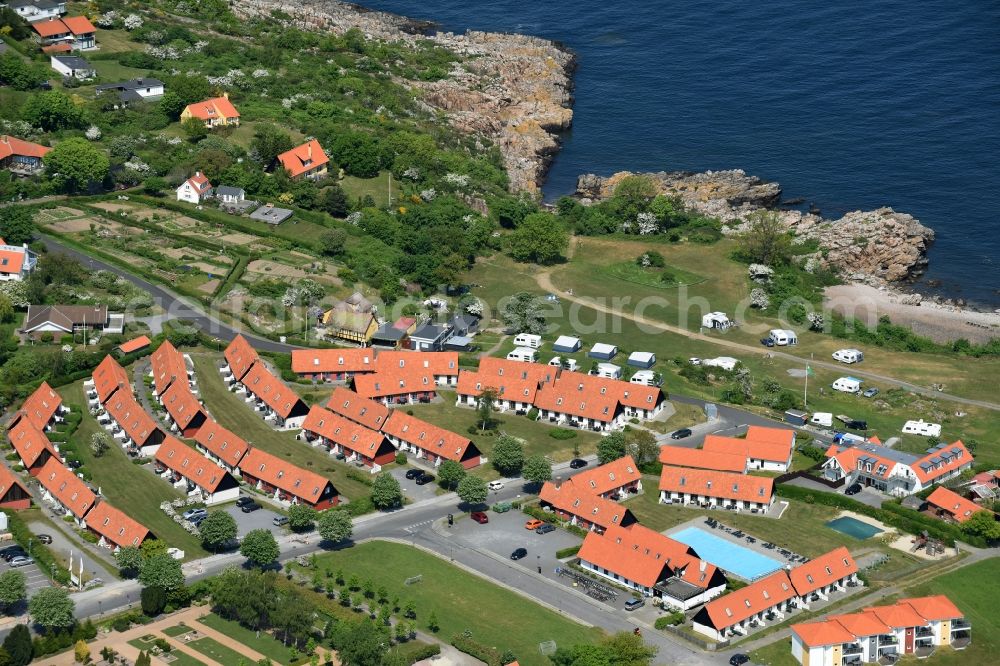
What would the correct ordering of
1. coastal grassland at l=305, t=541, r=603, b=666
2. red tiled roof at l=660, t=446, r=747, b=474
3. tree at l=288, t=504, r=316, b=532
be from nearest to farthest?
coastal grassland at l=305, t=541, r=603, b=666
tree at l=288, t=504, r=316, b=532
red tiled roof at l=660, t=446, r=747, b=474

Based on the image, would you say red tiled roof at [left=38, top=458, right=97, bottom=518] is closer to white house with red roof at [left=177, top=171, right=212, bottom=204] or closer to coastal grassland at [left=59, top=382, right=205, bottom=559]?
coastal grassland at [left=59, top=382, right=205, bottom=559]

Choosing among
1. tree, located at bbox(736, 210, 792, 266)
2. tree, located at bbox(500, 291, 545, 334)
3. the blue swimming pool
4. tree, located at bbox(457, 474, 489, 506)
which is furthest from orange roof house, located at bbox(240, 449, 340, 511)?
A: tree, located at bbox(736, 210, 792, 266)

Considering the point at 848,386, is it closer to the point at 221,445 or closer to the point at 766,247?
the point at 766,247

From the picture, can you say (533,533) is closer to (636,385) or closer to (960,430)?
(636,385)

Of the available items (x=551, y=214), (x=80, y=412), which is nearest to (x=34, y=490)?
(x=80, y=412)

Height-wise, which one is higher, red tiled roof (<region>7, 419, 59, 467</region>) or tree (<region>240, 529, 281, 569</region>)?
tree (<region>240, 529, 281, 569</region>)

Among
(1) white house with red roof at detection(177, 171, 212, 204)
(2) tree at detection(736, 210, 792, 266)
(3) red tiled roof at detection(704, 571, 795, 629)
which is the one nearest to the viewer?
(3) red tiled roof at detection(704, 571, 795, 629)

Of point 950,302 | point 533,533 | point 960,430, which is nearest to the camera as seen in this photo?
point 533,533

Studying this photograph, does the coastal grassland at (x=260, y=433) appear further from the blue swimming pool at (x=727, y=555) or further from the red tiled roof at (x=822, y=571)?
the red tiled roof at (x=822, y=571)

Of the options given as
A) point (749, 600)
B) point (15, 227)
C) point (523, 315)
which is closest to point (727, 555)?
point (749, 600)
